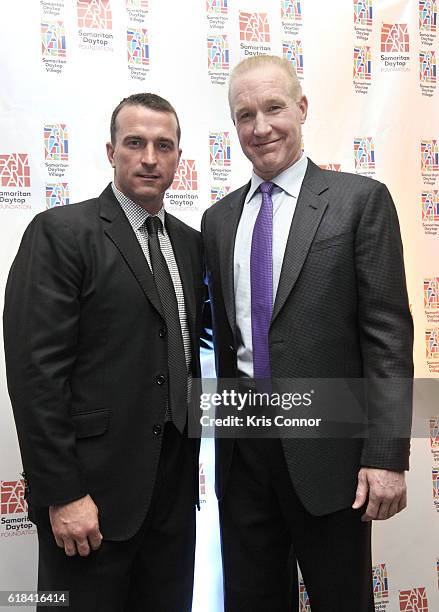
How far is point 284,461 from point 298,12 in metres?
1.87

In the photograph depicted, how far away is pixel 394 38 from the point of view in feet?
8.79

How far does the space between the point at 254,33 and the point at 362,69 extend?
0.48 m

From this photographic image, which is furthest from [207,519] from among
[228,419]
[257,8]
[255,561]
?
[257,8]

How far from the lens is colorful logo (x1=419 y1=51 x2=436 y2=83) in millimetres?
2709

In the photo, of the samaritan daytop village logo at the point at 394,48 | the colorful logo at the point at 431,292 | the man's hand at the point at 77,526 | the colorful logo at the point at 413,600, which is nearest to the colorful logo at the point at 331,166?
the samaritan daytop village logo at the point at 394,48

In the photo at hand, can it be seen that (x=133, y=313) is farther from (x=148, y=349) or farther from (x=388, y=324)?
(x=388, y=324)

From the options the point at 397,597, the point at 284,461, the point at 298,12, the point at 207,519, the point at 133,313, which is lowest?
the point at 397,597

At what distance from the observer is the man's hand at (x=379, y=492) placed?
160 cm

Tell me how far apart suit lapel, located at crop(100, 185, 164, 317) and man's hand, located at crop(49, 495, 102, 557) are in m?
0.53

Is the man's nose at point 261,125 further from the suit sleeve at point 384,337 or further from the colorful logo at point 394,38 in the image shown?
the colorful logo at point 394,38

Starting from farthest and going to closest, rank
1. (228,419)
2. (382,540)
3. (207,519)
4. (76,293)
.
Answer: (382,540) → (207,519) → (228,419) → (76,293)

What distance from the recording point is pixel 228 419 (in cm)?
179

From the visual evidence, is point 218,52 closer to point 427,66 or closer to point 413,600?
point 427,66

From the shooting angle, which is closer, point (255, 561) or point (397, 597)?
point (255, 561)
